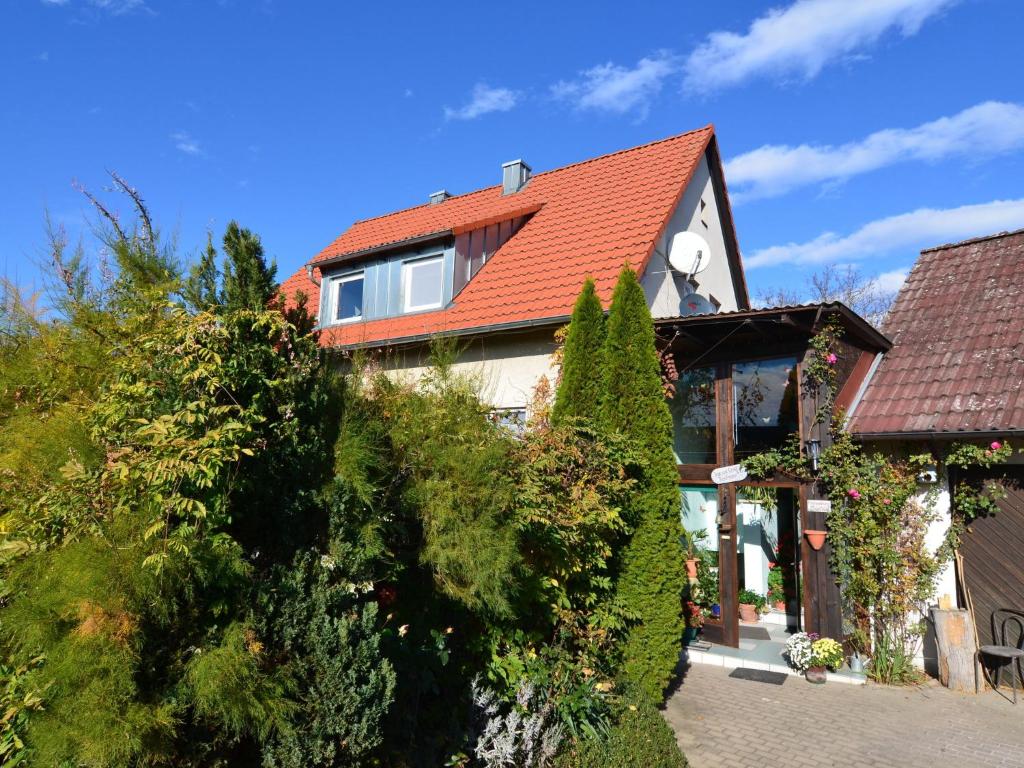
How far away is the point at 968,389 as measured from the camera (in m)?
8.22

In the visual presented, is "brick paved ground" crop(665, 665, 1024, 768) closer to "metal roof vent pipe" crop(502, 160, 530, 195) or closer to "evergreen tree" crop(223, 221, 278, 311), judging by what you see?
"evergreen tree" crop(223, 221, 278, 311)

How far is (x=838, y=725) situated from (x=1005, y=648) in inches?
95.9

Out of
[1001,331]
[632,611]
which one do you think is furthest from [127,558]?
[1001,331]

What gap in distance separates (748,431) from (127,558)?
Result: 7938 millimetres

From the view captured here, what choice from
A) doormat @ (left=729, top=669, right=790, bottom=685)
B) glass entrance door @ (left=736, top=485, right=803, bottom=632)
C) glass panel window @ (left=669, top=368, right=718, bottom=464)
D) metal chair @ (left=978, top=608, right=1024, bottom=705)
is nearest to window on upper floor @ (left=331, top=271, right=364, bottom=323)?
glass panel window @ (left=669, top=368, right=718, bottom=464)

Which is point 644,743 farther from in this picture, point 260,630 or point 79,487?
point 79,487

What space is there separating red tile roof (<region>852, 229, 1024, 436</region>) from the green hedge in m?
5.21

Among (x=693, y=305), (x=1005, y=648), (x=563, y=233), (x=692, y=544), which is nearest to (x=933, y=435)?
(x=1005, y=648)

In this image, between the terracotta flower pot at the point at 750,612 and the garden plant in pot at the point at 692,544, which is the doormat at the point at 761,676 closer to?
the garden plant in pot at the point at 692,544

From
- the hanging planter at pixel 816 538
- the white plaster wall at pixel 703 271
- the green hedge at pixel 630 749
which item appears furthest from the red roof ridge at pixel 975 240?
the green hedge at pixel 630 749

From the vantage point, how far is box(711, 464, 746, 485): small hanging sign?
8.80 metres

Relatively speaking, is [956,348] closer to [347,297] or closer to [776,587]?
[776,587]

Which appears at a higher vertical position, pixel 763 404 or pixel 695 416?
pixel 763 404

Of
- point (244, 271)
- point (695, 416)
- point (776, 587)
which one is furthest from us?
point (776, 587)
